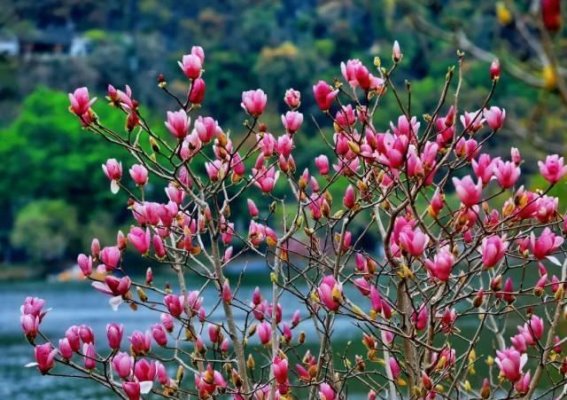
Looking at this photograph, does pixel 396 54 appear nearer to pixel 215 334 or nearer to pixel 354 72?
pixel 354 72

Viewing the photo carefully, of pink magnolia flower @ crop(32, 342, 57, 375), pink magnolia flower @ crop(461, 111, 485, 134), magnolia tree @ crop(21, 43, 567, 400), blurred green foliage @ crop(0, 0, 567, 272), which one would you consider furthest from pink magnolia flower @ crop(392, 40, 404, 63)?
blurred green foliage @ crop(0, 0, 567, 272)

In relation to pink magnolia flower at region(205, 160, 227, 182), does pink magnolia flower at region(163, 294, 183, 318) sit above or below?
below

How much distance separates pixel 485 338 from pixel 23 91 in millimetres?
33940

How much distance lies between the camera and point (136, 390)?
2824 mm

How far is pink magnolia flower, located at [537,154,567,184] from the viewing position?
2729mm

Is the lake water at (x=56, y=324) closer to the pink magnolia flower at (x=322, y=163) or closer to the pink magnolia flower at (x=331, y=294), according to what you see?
the pink magnolia flower at (x=322, y=163)

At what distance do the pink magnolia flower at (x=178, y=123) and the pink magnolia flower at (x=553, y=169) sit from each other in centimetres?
74

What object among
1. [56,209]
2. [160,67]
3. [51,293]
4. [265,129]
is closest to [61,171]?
[56,209]

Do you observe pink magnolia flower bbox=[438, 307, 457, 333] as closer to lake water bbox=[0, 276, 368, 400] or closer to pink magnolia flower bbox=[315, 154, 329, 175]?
pink magnolia flower bbox=[315, 154, 329, 175]

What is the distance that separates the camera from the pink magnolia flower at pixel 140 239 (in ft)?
9.81

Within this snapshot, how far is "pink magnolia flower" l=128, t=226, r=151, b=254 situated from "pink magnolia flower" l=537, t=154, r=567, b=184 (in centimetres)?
86

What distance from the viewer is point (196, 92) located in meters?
2.96

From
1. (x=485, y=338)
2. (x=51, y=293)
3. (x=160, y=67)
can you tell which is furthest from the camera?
(x=160, y=67)

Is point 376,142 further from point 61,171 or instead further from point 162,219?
point 61,171
